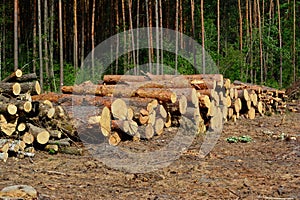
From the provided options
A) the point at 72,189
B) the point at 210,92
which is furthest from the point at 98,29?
the point at 72,189

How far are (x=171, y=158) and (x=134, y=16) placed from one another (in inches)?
947

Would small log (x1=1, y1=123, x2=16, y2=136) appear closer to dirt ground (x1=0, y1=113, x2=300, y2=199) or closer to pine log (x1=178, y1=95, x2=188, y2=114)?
dirt ground (x1=0, y1=113, x2=300, y2=199)

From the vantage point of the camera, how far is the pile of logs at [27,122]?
7051 mm

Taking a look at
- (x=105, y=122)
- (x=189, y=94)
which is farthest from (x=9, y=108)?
(x=189, y=94)

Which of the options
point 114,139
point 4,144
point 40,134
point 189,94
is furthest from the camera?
point 189,94

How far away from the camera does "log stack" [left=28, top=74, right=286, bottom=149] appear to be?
804cm

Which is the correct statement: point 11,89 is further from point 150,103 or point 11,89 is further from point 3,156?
point 150,103

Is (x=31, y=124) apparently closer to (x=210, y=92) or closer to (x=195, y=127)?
(x=195, y=127)

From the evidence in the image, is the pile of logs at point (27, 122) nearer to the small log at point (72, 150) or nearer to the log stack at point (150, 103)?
the small log at point (72, 150)

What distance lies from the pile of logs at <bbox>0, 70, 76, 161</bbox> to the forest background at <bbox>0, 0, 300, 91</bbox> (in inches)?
429

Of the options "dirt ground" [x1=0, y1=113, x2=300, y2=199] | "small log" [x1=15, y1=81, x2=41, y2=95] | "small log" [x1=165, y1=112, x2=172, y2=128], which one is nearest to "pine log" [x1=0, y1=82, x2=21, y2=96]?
"small log" [x1=15, y1=81, x2=41, y2=95]

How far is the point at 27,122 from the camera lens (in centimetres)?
746

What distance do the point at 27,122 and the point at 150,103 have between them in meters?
2.75

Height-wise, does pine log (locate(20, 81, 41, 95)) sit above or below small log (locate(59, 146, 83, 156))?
above
